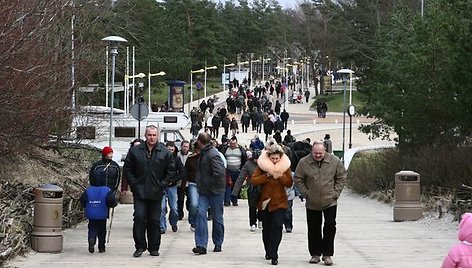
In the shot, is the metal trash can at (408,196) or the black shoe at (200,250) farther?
the metal trash can at (408,196)

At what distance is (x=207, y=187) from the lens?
14289 millimetres

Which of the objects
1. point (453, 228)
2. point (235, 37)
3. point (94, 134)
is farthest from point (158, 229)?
point (235, 37)

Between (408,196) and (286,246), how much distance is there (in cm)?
452

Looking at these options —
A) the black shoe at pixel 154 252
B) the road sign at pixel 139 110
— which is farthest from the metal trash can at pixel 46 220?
the road sign at pixel 139 110

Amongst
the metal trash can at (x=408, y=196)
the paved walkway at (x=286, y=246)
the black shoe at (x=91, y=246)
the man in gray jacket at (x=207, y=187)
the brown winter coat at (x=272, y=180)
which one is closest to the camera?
the brown winter coat at (x=272, y=180)

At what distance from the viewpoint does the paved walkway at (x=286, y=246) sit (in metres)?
13.6

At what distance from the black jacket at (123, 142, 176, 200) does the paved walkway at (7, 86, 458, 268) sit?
36.6 inches

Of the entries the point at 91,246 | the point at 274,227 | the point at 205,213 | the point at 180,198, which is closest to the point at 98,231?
the point at 91,246

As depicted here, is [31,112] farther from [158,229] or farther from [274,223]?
[274,223]

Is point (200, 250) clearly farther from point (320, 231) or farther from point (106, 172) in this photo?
point (320, 231)

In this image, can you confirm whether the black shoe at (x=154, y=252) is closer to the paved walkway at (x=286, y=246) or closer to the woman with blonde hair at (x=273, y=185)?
the paved walkway at (x=286, y=246)

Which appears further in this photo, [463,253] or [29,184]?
[29,184]

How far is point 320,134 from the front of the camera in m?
61.4

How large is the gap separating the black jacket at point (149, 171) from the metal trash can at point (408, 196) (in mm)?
6993
